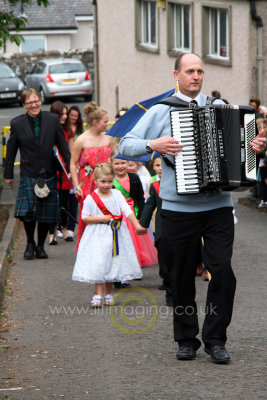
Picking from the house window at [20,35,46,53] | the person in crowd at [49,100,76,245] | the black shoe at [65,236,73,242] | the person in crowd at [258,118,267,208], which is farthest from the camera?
the house window at [20,35,46,53]

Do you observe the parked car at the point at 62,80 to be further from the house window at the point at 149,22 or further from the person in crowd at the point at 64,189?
the person in crowd at the point at 64,189

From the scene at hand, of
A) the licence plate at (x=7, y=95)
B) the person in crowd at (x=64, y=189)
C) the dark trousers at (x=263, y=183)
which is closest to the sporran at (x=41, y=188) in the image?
the person in crowd at (x=64, y=189)

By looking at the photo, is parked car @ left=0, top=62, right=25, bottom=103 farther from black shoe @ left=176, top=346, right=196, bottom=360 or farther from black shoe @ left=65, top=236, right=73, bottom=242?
black shoe @ left=176, top=346, right=196, bottom=360

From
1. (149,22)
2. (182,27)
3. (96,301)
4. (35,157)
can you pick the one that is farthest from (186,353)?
(149,22)

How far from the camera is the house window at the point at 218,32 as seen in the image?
22.1 meters

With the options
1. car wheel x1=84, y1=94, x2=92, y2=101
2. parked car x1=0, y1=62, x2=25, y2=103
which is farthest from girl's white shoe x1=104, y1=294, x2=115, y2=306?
car wheel x1=84, y1=94, x2=92, y2=101

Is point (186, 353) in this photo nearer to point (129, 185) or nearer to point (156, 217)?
point (156, 217)

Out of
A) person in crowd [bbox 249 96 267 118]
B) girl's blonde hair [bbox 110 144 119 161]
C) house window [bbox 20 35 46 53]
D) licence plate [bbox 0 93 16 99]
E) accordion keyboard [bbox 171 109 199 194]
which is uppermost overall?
house window [bbox 20 35 46 53]

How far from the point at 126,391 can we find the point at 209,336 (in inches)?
32.9

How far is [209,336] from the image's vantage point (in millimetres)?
6211

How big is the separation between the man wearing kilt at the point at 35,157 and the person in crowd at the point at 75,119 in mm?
2095

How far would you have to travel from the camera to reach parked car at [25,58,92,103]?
37094mm

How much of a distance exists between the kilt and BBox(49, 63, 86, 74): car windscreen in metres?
27.0

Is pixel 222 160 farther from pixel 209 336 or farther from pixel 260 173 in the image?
pixel 260 173
